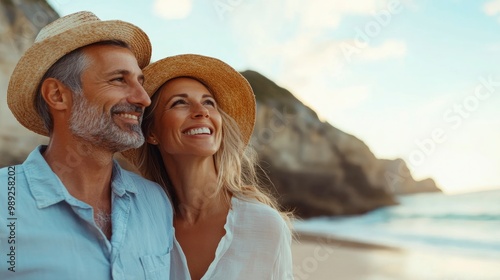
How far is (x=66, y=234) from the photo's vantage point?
1594 mm

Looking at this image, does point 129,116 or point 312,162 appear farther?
point 312,162

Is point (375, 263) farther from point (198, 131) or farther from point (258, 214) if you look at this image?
point (198, 131)

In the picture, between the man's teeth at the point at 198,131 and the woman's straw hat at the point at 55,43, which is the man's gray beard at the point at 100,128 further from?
the man's teeth at the point at 198,131

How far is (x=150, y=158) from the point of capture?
2.41 m

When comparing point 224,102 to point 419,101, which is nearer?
point 224,102

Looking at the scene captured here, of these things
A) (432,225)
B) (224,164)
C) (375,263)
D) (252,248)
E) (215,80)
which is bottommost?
(375,263)

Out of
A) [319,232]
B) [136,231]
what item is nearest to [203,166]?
[136,231]

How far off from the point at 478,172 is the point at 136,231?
33.0ft

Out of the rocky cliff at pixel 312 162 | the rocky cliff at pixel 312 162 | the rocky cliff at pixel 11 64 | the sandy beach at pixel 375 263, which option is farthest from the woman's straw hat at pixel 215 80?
the rocky cliff at pixel 312 162

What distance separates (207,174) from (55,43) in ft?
2.48

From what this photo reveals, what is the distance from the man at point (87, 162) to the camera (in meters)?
1.61

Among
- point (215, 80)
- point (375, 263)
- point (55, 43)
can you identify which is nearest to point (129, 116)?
point (55, 43)

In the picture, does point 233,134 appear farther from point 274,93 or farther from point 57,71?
point 274,93

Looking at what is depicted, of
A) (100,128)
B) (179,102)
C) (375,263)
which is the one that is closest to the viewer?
(100,128)
